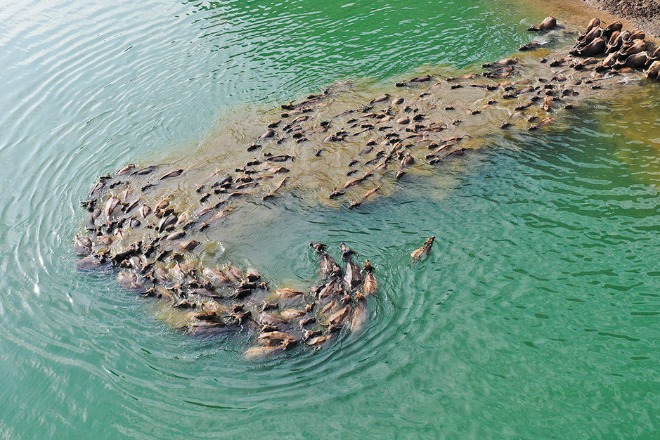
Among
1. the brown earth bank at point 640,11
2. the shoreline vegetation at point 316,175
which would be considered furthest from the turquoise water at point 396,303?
the brown earth bank at point 640,11

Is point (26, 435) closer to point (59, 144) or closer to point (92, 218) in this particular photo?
point (92, 218)

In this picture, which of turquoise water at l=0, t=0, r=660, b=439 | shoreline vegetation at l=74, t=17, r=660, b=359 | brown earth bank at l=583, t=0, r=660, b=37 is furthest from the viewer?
brown earth bank at l=583, t=0, r=660, b=37

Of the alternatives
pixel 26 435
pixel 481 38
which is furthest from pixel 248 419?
pixel 481 38

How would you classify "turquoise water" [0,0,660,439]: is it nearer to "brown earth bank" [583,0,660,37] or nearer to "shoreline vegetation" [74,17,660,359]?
"shoreline vegetation" [74,17,660,359]

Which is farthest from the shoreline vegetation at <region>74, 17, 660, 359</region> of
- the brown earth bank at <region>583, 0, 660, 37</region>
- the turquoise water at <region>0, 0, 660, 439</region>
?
the brown earth bank at <region>583, 0, 660, 37</region>

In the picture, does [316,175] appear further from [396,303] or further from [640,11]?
[640,11]
